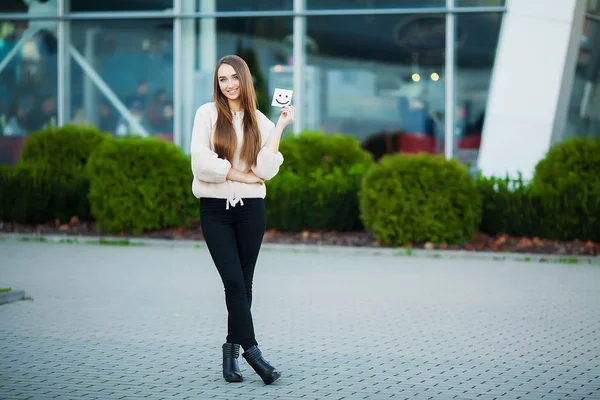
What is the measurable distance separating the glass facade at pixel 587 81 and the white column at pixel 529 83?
0.49m

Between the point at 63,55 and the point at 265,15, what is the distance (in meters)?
4.14

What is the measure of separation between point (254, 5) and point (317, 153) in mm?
4576

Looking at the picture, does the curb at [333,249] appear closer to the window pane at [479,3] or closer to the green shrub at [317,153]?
the green shrub at [317,153]

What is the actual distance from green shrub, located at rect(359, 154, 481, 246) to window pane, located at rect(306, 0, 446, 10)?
5148 mm

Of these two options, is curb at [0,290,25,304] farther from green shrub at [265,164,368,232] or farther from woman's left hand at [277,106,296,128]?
green shrub at [265,164,368,232]

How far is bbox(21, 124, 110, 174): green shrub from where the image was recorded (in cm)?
1759

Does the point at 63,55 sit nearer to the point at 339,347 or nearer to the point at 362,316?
the point at 362,316

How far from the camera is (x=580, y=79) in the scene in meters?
18.7

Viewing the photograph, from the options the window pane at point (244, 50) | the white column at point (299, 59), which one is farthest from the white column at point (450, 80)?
the window pane at point (244, 50)

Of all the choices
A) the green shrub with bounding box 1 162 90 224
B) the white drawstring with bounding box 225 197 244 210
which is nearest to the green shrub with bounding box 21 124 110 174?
the green shrub with bounding box 1 162 90 224

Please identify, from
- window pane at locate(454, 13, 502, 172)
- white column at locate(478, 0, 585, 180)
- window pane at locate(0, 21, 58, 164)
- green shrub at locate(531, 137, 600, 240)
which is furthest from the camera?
window pane at locate(0, 21, 58, 164)

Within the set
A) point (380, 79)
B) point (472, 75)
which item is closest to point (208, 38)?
point (380, 79)

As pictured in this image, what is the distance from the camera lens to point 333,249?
48.9 feet

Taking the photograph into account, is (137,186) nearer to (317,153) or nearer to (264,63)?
(317,153)
